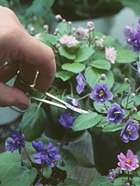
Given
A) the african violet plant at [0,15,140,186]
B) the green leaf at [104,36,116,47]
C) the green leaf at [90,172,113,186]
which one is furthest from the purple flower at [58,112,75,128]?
the green leaf at [104,36,116,47]

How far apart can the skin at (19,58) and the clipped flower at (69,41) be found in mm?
224

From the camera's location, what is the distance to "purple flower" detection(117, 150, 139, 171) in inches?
28.7

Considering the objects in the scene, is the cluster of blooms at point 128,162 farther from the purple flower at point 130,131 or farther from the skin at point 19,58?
the skin at point 19,58

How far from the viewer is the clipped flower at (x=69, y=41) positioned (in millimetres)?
914

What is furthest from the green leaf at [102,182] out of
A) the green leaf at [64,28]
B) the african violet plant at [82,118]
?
the green leaf at [64,28]

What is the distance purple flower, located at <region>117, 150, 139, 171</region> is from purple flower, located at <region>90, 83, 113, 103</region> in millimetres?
97

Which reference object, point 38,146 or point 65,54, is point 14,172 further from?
point 65,54

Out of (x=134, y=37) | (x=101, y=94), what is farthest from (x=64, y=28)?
(x=101, y=94)

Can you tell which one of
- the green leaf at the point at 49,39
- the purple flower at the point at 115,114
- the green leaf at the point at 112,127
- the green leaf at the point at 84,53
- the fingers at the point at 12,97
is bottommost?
the green leaf at the point at 112,127

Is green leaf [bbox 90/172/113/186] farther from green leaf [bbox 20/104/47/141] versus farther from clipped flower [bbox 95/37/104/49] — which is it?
clipped flower [bbox 95/37/104/49]

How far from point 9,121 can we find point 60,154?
51 centimetres

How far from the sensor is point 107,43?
3.22ft

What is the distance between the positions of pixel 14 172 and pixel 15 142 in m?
0.05

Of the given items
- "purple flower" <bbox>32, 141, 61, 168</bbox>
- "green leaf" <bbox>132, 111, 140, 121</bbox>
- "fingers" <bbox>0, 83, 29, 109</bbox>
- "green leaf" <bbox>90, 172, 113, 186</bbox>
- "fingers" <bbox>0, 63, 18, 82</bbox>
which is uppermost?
"fingers" <bbox>0, 63, 18, 82</bbox>
